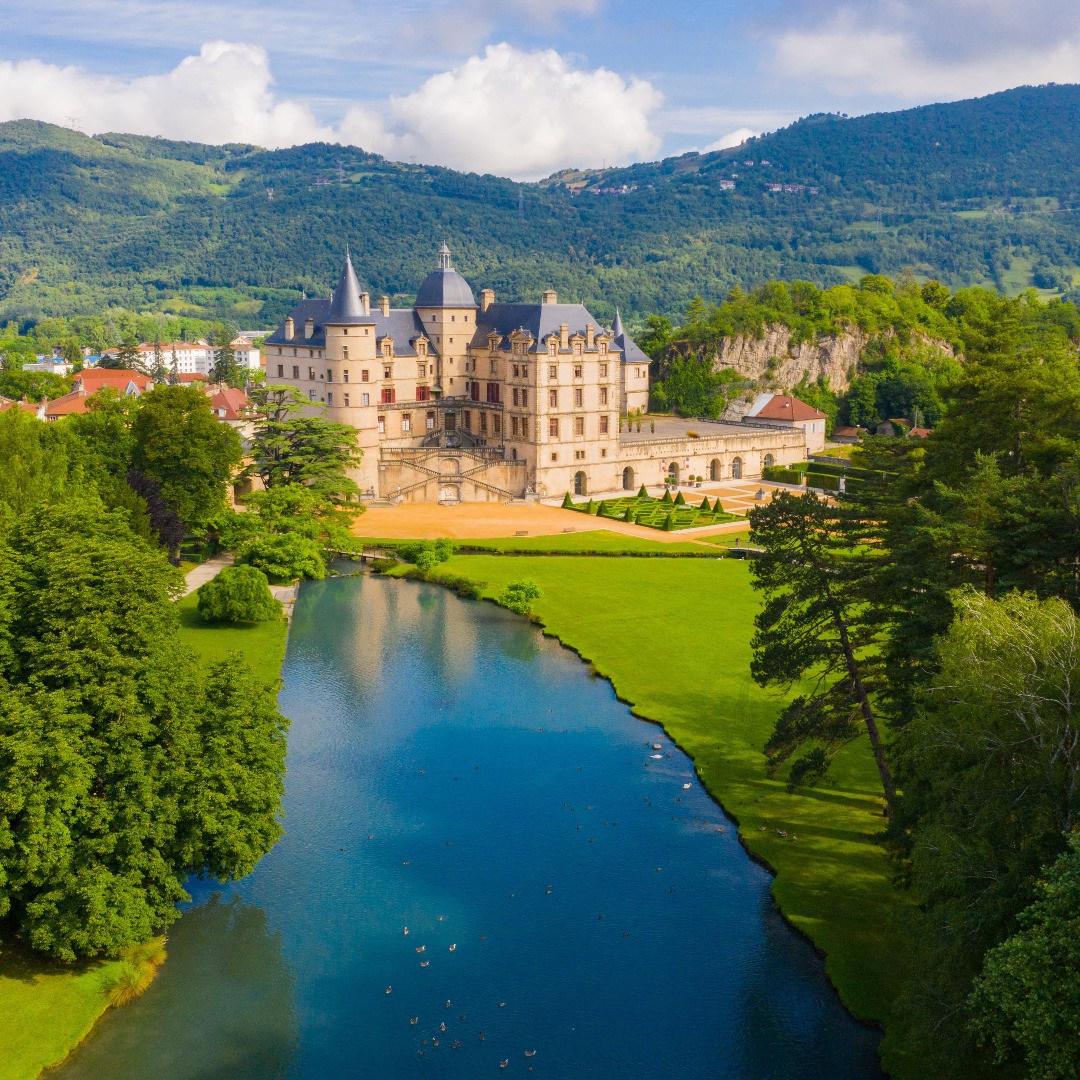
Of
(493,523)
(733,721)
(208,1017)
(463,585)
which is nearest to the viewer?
(208,1017)

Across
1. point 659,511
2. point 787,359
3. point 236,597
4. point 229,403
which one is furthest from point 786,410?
point 236,597

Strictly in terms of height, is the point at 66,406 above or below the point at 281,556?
above

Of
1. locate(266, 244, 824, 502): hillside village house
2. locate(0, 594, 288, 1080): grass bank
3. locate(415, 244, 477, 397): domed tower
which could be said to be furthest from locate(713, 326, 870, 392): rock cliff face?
locate(0, 594, 288, 1080): grass bank

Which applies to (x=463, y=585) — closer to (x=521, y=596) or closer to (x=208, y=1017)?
(x=521, y=596)

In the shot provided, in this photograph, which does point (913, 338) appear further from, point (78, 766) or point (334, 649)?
point (78, 766)

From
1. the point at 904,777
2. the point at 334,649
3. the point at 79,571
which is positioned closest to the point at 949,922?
the point at 904,777

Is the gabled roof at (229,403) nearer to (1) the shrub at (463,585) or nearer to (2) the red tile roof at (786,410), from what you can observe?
(1) the shrub at (463,585)
